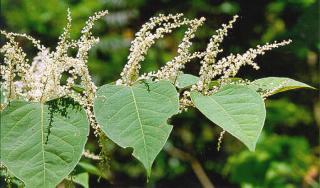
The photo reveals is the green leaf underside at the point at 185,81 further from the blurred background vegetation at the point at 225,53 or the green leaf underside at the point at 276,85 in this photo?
the blurred background vegetation at the point at 225,53

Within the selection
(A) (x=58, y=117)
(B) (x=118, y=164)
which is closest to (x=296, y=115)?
(B) (x=118, y=164)

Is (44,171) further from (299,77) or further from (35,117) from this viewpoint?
(299,77)

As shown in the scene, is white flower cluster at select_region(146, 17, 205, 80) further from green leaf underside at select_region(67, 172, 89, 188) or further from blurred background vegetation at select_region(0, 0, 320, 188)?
blurred background vegetation at select_region(0, 0, 320, 188)

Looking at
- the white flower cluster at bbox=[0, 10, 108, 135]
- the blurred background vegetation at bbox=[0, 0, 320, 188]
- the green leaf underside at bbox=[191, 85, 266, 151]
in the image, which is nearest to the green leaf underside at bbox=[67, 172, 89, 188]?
the white flower cluster at bbox=[0, 10, 108, 135]

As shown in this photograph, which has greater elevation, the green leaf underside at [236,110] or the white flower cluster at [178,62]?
the white flower cluster at [178,62]

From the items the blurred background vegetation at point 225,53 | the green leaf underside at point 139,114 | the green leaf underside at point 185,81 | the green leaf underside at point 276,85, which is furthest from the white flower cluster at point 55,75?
the blurred background vegetation at point 225,53

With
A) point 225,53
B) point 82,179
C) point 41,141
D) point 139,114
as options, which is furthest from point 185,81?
point 225,53
